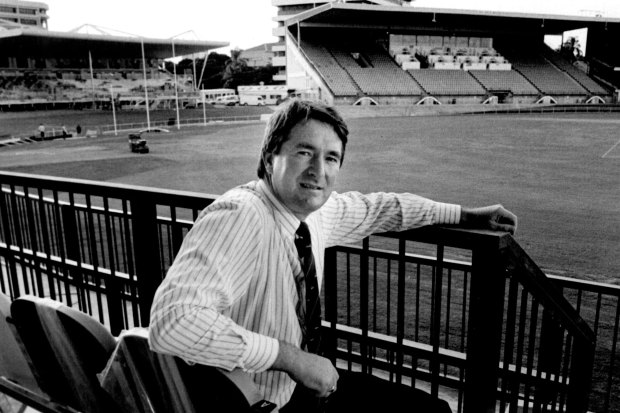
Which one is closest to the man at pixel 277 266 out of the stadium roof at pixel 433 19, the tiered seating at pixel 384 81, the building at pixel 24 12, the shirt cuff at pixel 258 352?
the shirt cuff at pixel 258 352

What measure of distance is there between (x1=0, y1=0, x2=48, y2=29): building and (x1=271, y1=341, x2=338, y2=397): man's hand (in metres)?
121

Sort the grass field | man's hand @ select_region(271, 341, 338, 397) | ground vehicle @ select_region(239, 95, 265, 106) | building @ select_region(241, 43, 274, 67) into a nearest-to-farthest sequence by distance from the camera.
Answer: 1. man's hand @ select_region(271, 341, 338, 397)
2. the grass field
3. ground vehicle @ select_region(239, 95, 265, 106)
4. building @ select_region(241, 43, 274, 67)

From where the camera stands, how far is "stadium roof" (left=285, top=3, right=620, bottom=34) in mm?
51844

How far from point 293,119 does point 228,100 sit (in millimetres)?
80489

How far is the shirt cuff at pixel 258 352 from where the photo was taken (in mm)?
1591

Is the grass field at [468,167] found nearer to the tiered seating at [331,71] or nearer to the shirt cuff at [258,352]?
the shirt cuff at [258,352]

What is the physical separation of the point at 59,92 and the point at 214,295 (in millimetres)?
67880

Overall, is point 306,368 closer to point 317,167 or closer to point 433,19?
point 317,167

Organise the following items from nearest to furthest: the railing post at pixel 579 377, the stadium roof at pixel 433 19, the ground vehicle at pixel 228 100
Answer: the railing post at pixel 579 377 → the stadium roof at pixel 433 19 → the ground vehicle at pixel 228 100

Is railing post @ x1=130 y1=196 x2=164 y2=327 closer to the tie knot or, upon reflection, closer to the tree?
the tie knot

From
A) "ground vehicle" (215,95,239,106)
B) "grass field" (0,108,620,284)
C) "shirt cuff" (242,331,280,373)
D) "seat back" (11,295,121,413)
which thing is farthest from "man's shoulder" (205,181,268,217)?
Answer: "ground vehicle" (215,95,239,106)

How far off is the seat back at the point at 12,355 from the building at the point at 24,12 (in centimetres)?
11964

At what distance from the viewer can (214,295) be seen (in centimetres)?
157

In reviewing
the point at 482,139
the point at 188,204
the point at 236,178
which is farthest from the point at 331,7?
the point at 188,204
